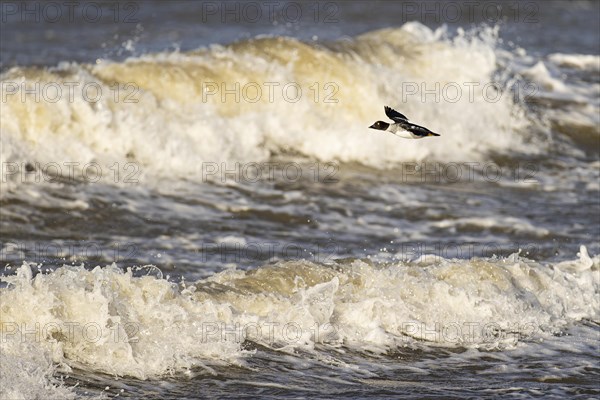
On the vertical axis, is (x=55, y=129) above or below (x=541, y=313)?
above

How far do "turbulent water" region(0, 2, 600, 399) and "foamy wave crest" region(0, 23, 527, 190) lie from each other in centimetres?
3

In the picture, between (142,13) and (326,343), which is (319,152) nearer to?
(326,343)

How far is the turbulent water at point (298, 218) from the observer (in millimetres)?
7355

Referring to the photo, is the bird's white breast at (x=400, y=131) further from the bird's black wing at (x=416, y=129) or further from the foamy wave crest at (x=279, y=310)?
the foamy wave crest at (x=279, y=310)

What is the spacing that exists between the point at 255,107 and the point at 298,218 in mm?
3042

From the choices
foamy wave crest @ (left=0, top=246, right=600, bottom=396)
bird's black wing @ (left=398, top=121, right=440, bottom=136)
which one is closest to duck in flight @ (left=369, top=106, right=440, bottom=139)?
bird's black wing @ (left=398, top=121, right=440, bottom=136)

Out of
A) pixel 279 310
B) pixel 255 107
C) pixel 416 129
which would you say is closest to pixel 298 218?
pixel 255 107

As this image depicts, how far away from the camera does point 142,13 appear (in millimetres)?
22203

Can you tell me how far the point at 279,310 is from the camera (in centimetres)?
805

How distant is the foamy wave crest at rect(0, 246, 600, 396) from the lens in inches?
282

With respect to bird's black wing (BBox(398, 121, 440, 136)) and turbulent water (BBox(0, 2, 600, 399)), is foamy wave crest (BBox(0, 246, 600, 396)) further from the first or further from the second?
bird's black wing (BBox(398, 121, 440, 136))

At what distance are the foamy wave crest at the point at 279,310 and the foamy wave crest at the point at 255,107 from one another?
12.4 feet

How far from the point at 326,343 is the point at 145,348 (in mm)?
1208

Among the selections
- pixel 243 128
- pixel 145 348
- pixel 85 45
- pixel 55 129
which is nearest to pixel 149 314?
pixel 145 348
